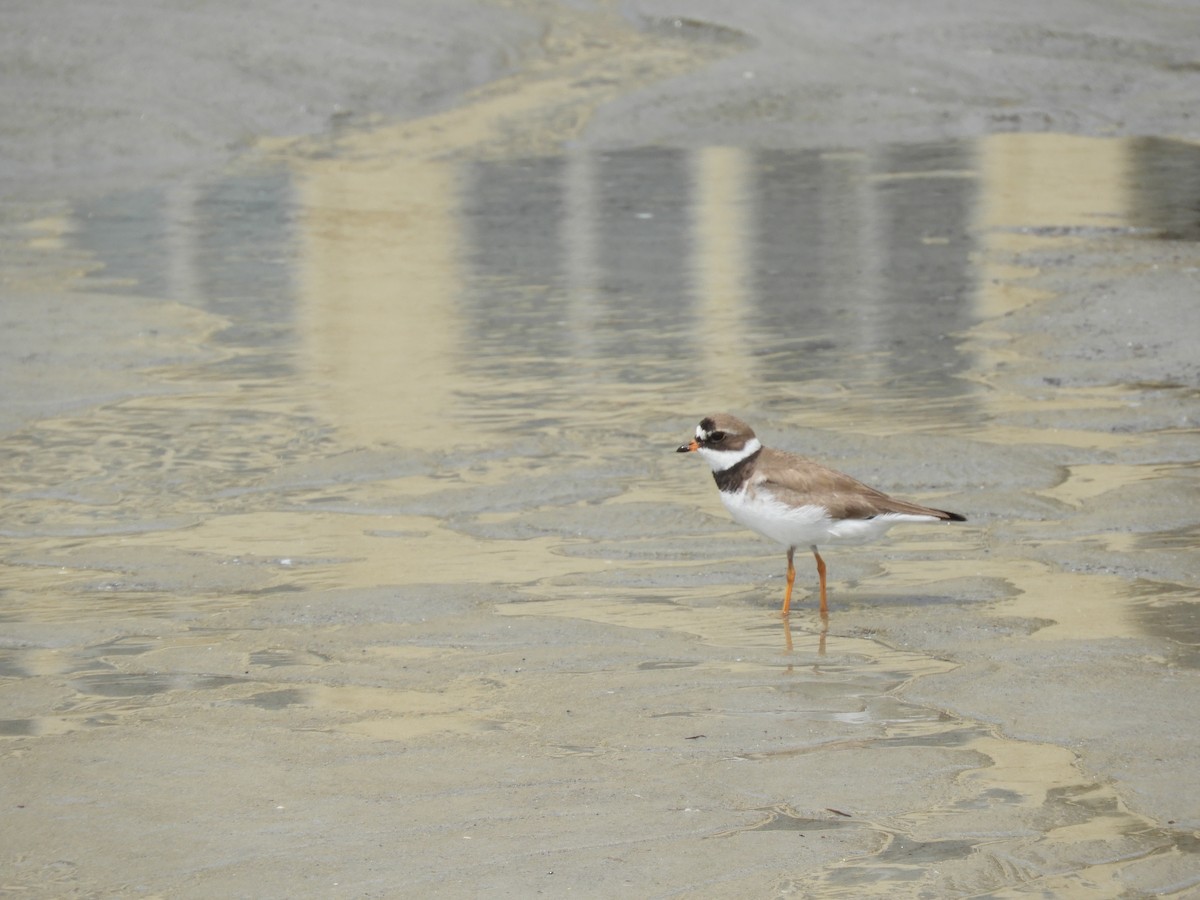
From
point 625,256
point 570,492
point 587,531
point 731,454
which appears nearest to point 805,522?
point 731,454

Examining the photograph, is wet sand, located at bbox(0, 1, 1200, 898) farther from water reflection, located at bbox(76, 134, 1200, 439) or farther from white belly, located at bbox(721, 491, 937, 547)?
white belly, located at bbox(721, 491, 937, 547)

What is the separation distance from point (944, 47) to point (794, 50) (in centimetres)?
171

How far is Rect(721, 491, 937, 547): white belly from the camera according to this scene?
625cm

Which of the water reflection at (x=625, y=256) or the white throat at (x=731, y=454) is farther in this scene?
the water reflection at (x=625, y=256)

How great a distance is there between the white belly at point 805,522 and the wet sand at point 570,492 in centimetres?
26

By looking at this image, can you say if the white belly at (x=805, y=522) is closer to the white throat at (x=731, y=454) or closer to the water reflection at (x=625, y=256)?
the white throat at (x=731, y=454)

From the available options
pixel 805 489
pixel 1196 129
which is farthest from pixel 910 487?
pixel 1196 129

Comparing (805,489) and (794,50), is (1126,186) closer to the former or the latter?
(794,50)

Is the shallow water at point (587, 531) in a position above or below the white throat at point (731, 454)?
below

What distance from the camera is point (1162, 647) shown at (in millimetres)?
5793

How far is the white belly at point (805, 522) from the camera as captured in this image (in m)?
6.25

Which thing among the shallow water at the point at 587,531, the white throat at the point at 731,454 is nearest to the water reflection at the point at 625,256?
the shallow water at the point at 587,531

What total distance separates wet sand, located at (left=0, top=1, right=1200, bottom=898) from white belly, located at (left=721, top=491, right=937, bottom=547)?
10.4 inches

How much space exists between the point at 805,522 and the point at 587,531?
129 centimetres
